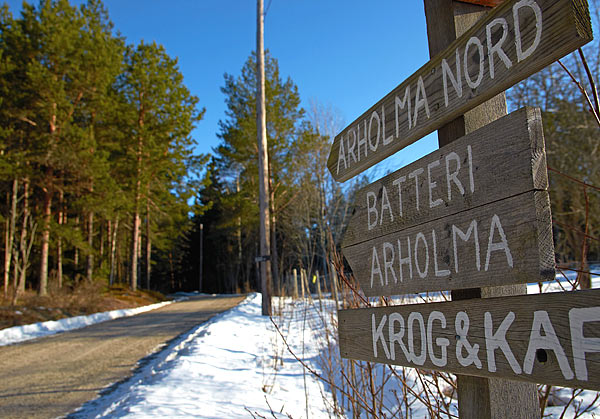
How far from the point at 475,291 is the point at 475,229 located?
25cm

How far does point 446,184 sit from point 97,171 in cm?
1835

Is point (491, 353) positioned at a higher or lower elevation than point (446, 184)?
lower

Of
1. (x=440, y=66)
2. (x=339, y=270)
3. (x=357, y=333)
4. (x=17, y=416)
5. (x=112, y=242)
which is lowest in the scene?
(x=17, y=416)

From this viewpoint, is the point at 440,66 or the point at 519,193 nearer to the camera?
the point at 519,193

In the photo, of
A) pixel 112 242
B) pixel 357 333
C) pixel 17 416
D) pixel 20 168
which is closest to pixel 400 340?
pixel 357 333

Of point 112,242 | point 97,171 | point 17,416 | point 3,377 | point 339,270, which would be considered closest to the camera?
point 339,270

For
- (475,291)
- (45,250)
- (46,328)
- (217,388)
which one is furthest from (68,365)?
(45,250)

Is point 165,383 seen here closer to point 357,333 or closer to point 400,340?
point 357,333

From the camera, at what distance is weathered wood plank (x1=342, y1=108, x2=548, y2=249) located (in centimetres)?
110

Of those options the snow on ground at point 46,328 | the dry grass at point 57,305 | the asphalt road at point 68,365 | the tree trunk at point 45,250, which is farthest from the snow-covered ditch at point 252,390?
the tree trunk at point 45,250

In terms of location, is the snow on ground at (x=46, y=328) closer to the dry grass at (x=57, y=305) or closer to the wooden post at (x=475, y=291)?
the dry grass at (x=57, y=305)

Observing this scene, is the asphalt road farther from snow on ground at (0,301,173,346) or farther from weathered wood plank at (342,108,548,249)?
weathered wood plank at (342,108,548,249)

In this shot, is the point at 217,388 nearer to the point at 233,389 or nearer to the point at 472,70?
the point at 233,389

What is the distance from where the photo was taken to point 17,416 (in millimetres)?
3938
